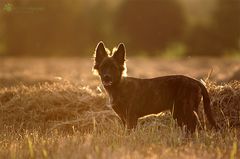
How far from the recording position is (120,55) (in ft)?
45.7

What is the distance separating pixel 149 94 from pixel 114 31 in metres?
70.1

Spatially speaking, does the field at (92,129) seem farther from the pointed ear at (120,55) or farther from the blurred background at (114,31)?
the blurred background at (114,31)

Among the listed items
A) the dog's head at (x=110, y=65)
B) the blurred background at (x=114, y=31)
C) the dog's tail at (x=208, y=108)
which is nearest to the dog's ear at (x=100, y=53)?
the dog's head at (x=110, y=65)

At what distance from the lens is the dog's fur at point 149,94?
13414 mm

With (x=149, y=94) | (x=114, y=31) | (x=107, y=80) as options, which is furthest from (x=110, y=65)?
(x=114, y=31)

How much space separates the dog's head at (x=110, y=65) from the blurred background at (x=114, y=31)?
61.1 metres

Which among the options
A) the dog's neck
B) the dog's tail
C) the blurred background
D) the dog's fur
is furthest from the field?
the blurred background

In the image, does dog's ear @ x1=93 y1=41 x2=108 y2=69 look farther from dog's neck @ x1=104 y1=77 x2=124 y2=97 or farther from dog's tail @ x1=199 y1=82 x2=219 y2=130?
dog's tail @ x1=199 y1=82 x2=219 y2=130

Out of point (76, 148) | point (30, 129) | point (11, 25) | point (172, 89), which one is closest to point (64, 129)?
point (30, 129)

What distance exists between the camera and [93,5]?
295 feet

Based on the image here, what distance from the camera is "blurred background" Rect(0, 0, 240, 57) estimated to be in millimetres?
77500

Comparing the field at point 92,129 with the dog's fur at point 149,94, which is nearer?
the field at point 92,129

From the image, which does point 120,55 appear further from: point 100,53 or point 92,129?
point 92,129

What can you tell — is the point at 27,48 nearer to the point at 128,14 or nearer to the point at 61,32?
the point at 61,32
